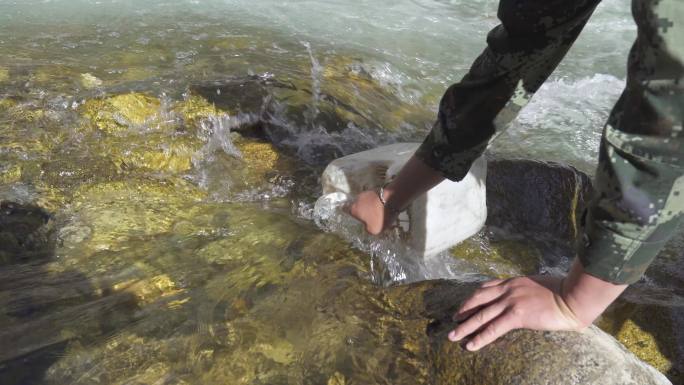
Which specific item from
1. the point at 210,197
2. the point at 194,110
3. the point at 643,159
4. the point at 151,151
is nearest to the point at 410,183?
the point at 643,159

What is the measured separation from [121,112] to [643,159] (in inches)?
138

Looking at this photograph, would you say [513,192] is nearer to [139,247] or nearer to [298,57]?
[139,247]

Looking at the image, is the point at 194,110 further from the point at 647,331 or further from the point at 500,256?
the point at 647,331

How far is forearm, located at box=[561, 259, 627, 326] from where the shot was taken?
1660 millimetres

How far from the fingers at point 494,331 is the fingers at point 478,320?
19 mm

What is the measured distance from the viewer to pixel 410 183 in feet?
8.18

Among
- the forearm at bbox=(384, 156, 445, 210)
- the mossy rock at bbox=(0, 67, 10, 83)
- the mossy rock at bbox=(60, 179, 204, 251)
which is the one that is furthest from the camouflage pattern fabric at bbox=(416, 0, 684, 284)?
the mossy rock at bbox=(0, 67, 10, 83)

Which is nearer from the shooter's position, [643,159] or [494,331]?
[643,159]

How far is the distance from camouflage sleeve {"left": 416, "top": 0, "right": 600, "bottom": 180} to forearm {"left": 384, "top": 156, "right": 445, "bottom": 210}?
0.05 metres

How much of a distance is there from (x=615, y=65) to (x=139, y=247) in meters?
6.70

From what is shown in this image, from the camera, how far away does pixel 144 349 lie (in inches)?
85.7

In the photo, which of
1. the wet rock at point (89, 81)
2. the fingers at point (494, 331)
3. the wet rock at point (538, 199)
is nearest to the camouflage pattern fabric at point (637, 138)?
the fingers at point (494, 331)

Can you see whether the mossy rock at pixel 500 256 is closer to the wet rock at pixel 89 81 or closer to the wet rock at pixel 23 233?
the wet rock at pixel 23 233

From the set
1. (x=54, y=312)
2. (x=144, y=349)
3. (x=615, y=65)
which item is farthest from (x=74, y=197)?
(x=615, y=65)
